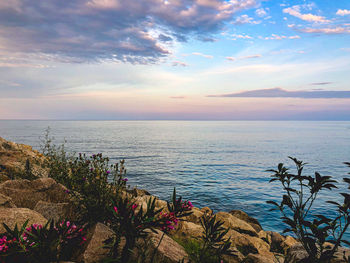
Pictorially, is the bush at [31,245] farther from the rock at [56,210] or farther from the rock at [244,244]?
the rock at [244,244]

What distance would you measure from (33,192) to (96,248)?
401 centimetres

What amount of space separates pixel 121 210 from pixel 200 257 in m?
2.08

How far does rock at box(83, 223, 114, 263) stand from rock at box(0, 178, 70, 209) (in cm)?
306

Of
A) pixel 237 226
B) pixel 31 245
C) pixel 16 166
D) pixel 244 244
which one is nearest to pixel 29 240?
pixel 31 245

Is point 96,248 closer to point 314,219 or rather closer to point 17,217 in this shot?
point 17,217

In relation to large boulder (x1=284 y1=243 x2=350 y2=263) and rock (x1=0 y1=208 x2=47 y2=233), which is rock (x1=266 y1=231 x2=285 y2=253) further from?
rock (x1=0 y1=208 x2=47 y2=233)

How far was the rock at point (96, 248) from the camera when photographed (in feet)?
14.2

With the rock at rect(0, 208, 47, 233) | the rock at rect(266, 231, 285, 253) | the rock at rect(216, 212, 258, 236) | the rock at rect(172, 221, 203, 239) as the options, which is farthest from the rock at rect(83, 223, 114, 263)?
the rock at rect(266, 231, 285, 253)

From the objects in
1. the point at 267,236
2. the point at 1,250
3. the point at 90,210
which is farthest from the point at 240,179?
the point at 1,250

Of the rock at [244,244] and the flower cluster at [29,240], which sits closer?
the flower cluster at [29,240]

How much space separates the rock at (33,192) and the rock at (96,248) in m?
3.06

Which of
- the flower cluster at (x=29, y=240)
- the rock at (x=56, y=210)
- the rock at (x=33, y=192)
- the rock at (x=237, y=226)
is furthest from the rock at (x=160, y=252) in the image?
the rock at (x=237, y=226)

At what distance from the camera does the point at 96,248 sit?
176 inches

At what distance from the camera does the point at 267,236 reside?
1202 cm
